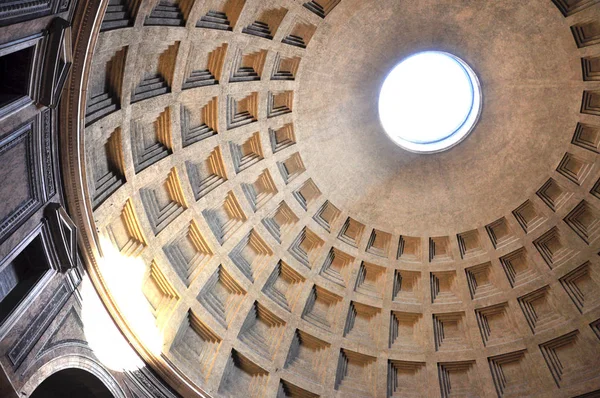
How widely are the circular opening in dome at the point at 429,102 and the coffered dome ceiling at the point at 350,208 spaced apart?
0.56 m

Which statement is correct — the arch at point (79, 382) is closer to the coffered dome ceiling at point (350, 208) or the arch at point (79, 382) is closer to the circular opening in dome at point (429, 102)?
the coffered dome ceiling at point (350, 208)

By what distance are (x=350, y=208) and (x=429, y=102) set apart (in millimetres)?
7716

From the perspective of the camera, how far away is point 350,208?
23109 mm

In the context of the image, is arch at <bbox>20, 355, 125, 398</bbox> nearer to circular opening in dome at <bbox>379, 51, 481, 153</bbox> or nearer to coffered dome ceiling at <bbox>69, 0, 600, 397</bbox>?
coffered dome ceiling at <bbox>69, 0, 600, 397</bbox>

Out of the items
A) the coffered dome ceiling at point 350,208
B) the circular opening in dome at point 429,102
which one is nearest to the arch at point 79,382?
the coffered dome ceiling at point 350,208

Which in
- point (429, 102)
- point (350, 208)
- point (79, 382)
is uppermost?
point (429, 102)

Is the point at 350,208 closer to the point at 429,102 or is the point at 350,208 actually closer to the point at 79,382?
the point at 429,102

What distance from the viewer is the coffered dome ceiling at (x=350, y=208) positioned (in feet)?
58.2

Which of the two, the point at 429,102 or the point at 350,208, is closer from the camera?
the point at 350,208

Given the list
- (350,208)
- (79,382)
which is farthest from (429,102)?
(79,382)

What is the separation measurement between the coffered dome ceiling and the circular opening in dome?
0.56m

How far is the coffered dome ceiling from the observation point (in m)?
17.7

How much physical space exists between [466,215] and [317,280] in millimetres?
6423

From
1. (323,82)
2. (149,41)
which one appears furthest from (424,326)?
(149,41)
